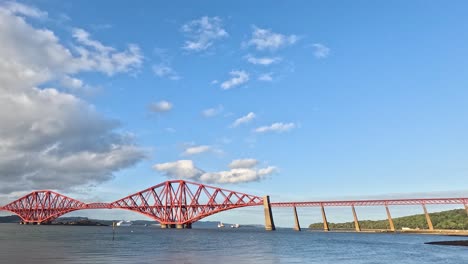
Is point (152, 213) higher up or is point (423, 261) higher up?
point (152, 213)

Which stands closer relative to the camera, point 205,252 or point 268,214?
point 205,252

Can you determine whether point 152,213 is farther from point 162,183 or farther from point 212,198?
point 212,198

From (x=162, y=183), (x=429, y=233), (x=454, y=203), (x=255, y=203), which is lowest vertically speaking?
(x=429, y=233)

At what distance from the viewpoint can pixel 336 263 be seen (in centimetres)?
4228

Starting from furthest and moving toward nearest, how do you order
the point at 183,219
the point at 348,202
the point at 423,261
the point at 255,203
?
the point at 183,219 < the point at 255,203 < the point at 348,202 < the point at 423,261

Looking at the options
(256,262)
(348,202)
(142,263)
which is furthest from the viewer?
(348,202)

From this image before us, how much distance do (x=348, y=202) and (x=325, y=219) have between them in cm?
2494

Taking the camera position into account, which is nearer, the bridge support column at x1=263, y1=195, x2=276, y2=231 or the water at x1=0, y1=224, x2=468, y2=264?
the water at x1=0, y1=224, x2=468, y2=264

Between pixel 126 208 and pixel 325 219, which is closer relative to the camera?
pixel 325 219

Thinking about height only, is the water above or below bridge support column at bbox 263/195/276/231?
below

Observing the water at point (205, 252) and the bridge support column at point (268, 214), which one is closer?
the water at point (205, 252)

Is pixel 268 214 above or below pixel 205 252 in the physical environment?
above

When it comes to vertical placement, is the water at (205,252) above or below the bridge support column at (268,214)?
below

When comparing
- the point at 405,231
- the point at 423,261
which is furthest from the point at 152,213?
the point at 423,261
